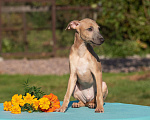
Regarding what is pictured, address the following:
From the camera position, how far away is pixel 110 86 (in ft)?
34.7

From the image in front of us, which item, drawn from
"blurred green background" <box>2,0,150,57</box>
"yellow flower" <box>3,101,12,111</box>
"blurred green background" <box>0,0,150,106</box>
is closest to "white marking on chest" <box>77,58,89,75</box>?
"yellow flower" <box>3,101,12,111</box>

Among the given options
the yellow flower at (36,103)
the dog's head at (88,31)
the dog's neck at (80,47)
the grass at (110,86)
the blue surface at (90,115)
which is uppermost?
the dog's head at (88,31)

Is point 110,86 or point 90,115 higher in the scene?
point 90,115

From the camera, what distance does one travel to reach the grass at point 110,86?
9086 millimetres

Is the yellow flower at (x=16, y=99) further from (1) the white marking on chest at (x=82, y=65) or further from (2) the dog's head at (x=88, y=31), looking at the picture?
(2) the dog's head at (x=88, y=31)

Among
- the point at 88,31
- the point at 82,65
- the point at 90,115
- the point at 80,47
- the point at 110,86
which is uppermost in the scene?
the point at 88,31

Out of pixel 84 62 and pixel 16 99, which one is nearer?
pixel 16 99

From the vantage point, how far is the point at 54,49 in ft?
54.5

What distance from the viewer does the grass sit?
29.8ft

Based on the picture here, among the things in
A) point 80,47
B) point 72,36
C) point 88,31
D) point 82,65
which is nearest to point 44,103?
point 82,65

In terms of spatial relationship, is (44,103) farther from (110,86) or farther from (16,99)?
(110,86)

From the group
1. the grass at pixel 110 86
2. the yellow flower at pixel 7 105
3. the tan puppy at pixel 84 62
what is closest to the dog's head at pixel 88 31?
the tan puppy at pixel 84 62

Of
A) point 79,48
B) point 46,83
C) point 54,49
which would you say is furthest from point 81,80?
point 54,49

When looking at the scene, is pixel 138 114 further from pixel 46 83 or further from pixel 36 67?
pixel 36 67
